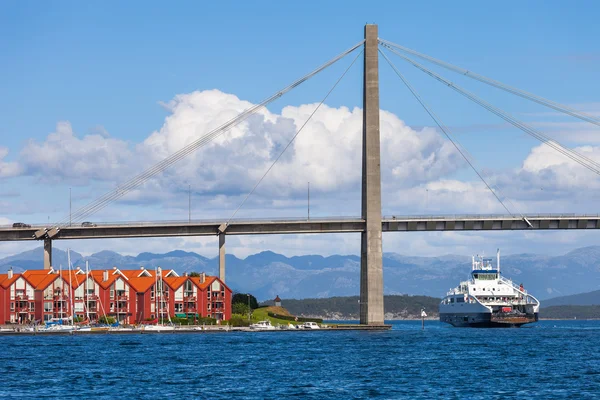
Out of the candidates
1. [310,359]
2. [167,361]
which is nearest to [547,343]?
[310,359]

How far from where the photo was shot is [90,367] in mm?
87688

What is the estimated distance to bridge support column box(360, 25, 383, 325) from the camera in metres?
150

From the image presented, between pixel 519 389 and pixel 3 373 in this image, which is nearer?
pixel 519 389

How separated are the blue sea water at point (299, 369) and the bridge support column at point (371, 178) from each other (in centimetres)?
2467

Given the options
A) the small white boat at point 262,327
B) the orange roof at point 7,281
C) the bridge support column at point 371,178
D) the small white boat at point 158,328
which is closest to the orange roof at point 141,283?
the small white boat at point 158,328

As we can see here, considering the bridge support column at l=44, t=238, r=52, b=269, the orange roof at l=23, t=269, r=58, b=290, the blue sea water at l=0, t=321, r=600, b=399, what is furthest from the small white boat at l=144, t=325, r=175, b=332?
the bridge support column at l=44, t=238, r=52, b=269

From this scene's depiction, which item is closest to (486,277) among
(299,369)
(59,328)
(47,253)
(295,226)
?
(295,226)

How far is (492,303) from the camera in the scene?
617 feet

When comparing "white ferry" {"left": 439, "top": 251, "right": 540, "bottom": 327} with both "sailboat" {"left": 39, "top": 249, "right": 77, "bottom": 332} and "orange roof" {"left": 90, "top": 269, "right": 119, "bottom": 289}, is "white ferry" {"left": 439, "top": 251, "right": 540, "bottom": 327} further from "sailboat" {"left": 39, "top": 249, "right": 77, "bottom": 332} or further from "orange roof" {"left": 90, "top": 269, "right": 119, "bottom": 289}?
"sailboat" {"left": 39, "top": 249, "right": 77, "bottom": 332}

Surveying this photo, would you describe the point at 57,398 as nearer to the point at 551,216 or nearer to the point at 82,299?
the point at 82,299

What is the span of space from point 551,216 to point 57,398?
11441 centimetres

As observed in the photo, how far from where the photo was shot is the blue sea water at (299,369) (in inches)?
2741

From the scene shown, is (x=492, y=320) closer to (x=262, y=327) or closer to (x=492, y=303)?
(x=492, y=303)

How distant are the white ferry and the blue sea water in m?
57.7
